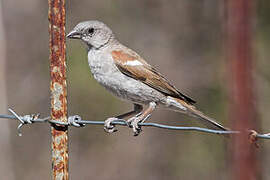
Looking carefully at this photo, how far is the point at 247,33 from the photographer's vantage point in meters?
0.39

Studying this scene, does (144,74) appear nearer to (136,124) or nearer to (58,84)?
(136,124)

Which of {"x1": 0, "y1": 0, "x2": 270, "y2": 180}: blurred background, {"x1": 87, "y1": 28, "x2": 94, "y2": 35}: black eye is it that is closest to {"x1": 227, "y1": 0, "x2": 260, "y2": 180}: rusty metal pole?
{"x1": 87, "y1": 28, "x2": 94, "y2": 35}: black eye

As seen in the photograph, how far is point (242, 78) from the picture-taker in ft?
1.29

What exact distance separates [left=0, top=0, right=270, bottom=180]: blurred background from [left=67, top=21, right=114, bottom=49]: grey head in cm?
265

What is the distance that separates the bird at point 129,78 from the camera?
4.35 metres

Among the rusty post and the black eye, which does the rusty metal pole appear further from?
the black eye

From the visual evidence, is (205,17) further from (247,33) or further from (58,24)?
(247,33)

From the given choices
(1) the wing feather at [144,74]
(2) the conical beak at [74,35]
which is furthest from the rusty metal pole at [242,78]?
(2) the conical beak at [74,35]

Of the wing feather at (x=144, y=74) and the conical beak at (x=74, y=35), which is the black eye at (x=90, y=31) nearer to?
the conical beak at (x=74, y=35)

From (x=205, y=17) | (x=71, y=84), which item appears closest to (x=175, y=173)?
(x=71, y=84)

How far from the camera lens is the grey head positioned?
4.67m

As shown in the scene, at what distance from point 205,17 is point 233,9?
8797 mm

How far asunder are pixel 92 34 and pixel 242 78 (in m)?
4.43

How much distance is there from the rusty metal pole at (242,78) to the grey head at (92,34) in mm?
4274
